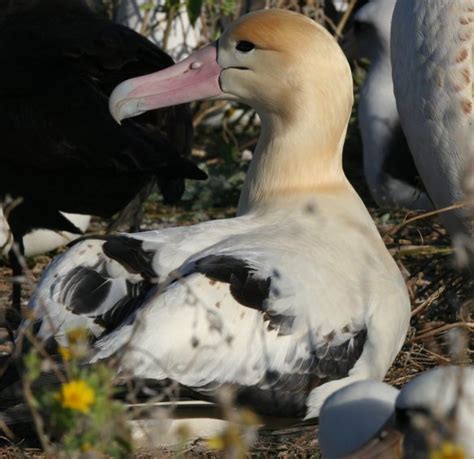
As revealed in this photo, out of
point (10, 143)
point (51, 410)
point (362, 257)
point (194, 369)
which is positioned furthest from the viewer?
point (10, 143)

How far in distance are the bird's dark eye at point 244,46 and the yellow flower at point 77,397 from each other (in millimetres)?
2011

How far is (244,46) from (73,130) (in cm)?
109

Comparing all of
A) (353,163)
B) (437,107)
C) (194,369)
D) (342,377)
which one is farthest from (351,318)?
(353,163)

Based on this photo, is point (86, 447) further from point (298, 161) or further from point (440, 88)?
point (440, 88)

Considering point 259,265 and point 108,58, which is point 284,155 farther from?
point 108,58

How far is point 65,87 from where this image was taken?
5.46m

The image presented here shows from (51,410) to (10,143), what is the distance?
9.36 feet

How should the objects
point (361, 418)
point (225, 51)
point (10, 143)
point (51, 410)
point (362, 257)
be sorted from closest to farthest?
point (51, 410), point (361, 418), point (362, 257), point (225, 51), point (10, 143)

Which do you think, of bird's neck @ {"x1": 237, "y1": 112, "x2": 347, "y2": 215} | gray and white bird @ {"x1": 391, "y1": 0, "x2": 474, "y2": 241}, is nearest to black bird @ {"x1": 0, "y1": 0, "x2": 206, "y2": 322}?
bird's neck @ {"x1": 237, "y1": 112, "x2": 347, "y2": 215}

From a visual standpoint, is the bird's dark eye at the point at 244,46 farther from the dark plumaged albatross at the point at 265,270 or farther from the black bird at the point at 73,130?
the black bird at the point at 73,130

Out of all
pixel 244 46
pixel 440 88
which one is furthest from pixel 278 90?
pixel 440 88

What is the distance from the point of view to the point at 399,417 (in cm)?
304

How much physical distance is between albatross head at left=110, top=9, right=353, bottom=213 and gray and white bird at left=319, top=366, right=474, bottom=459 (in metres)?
1.13

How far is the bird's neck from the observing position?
14.3ft
